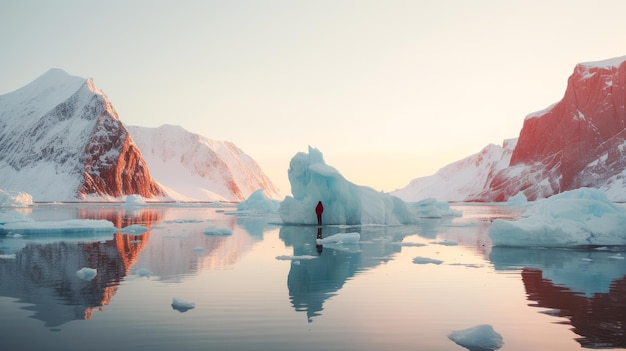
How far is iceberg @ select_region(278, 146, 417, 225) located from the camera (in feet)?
128

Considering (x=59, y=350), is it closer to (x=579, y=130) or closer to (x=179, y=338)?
(x=179, y=338)

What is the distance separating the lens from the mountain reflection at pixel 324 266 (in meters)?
11.5

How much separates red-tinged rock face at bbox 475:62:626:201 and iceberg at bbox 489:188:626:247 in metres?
121

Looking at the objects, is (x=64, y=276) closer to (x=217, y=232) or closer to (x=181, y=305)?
(x=181, y=305)

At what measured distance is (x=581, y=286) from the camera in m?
13.1

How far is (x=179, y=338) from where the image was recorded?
8.13m

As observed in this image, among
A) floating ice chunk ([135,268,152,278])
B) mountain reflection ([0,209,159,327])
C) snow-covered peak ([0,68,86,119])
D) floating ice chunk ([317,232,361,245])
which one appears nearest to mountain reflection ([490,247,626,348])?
floating ice chunk ([317,232,361,245])

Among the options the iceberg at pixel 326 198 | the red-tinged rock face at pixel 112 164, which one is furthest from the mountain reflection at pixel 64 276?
the red-tinged rock face at pixel 112 164

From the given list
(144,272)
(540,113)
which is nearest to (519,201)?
(540,113)

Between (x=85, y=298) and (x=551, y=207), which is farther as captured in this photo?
(x=551, y=207)

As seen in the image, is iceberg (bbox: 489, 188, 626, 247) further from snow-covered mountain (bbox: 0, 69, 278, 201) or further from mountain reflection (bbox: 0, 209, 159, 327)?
snow-covered mountain (bbox: 0, 69, 278, 201)

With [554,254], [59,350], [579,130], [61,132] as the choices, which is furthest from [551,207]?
[61,132]

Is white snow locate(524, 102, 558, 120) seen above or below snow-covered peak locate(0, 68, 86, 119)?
below

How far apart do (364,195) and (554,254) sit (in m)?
20.3
